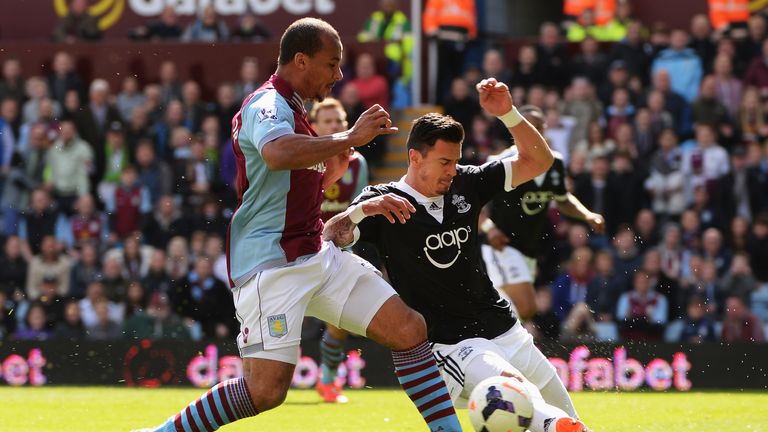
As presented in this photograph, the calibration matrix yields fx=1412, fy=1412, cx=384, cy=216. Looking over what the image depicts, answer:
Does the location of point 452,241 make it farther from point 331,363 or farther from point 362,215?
point 331,363

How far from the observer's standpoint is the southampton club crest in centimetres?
764

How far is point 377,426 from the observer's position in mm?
9711

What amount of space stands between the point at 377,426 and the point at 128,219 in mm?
7485

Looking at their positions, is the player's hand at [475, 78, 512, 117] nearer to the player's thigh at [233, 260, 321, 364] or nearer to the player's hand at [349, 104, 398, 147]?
the player's hand at [349, 104, 398, 147]

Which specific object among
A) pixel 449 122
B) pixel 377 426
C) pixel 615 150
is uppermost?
pixel 449 122

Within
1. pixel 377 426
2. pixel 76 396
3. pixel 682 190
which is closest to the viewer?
pixel 377 426

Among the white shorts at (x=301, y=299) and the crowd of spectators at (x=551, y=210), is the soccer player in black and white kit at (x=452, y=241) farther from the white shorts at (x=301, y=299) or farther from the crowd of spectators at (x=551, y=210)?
the crowd of spectators at (x=551, y=210)

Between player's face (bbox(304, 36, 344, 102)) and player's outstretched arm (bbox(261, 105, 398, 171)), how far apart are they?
519 mm

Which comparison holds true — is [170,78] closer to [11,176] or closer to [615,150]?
[11,176]

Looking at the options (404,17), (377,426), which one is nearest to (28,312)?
(404,17)

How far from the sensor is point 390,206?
7086mm

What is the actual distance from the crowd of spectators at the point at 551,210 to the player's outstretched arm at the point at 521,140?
6.37 metres

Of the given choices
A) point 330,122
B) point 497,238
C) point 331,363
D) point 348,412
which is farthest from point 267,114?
point 331,363

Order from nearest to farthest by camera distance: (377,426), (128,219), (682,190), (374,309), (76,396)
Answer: (374,309) < (377,426) < (76,396) < (682,190) < (128,219)
